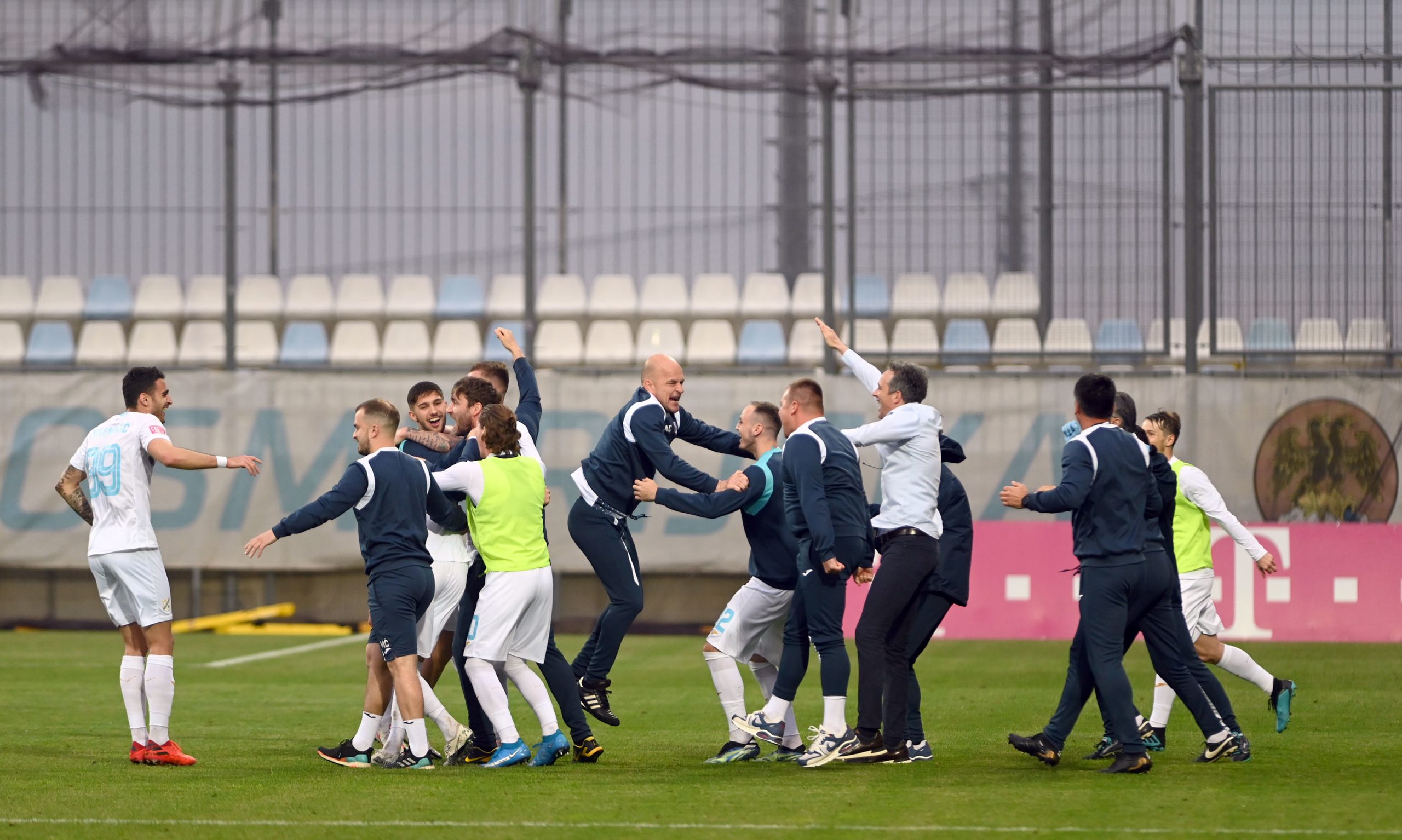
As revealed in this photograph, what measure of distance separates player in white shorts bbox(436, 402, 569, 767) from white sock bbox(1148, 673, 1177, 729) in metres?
3.27

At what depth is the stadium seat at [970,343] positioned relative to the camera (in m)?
16.9

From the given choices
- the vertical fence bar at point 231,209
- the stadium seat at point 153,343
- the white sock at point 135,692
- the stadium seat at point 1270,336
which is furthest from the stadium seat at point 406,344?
the white sock at point 135,692

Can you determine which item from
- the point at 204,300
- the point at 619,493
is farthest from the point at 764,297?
the point at 619,493

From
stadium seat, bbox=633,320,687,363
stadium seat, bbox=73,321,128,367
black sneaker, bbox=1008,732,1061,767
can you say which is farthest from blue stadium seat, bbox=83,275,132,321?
black sneaker, bbox=1008,732,1061,767

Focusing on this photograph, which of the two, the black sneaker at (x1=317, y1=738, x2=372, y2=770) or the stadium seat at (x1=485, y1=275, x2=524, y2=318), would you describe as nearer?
the black sneaker at (x1=317, y1=738, x2=372, y2=770)

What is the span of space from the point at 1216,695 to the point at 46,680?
8.73m

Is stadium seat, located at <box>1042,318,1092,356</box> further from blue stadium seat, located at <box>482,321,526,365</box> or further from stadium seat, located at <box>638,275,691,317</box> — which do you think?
blue stadium seat, located at <box>482,321,526,365</box>

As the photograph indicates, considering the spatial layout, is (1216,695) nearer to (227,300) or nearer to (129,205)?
(227,300)

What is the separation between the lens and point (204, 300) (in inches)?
750

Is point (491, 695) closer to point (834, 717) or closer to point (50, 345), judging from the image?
point (834, 717)

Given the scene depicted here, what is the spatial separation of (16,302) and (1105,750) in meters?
15.0

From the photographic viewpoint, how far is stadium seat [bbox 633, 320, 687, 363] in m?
18.2

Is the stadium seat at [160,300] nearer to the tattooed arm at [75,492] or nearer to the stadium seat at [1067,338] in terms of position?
the stadium seat at [1067,338]

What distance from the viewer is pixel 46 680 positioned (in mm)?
12383
